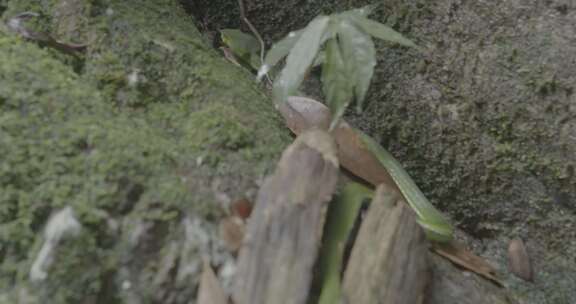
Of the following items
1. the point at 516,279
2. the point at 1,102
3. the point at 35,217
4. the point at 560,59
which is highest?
the point at 560,59

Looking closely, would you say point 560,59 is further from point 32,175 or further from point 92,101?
point 32,175

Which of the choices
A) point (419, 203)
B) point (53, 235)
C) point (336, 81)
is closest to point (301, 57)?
point (336, 81)

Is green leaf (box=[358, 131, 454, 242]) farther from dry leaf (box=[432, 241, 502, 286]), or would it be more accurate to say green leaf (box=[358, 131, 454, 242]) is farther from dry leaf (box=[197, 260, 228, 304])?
dry leaf (box=[197, 260, 228, 304])

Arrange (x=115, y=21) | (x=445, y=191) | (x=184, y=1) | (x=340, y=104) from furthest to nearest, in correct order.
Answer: (x=184, y=1) < (x=445, y=191) < (x=115, y=21) < (x=340, y=104)

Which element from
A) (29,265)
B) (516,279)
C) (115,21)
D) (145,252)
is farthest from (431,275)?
(115,21)

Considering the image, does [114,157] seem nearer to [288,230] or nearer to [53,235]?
[53,235]

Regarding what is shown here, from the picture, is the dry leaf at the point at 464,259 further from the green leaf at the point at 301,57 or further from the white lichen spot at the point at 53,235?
the white lichen spot at the point at 53,235

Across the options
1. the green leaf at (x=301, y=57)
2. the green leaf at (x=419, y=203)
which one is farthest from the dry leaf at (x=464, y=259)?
the green leaf at (x=301, y=57)
